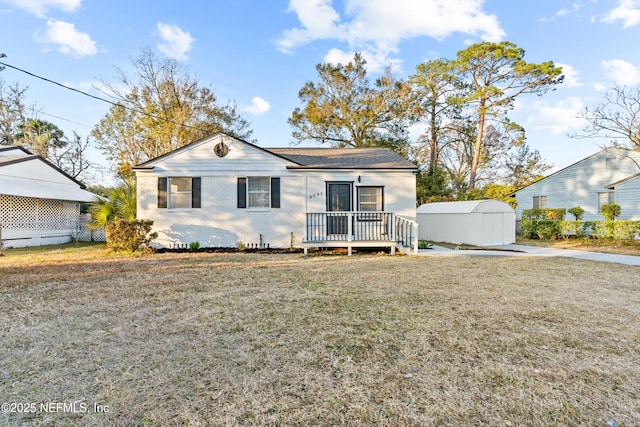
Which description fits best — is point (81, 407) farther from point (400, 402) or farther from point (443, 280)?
point (443, 280)

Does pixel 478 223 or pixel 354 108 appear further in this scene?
pixel 354 108

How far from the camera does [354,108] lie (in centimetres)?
2458

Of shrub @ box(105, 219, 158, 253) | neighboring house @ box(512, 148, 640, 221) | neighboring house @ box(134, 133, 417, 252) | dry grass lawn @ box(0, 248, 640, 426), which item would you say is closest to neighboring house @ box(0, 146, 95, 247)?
shrub @ box(105, 219, 158, 253)

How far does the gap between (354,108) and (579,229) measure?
16897 mm

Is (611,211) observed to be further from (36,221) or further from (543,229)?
(36,221)

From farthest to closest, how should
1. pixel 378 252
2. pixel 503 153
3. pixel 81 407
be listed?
pixel 503 153 < pixel 378 252 < pixel 81 407

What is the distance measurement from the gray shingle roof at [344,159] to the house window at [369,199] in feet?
2.89

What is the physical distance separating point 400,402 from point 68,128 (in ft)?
109

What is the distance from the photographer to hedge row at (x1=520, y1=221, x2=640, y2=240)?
1252 cm

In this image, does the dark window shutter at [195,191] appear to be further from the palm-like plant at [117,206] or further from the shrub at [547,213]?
the shrub at [547,213]

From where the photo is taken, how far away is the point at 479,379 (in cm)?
251

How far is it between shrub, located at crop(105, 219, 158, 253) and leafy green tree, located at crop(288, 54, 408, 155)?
1739 centimetres

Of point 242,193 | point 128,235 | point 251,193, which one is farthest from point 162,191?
point 251,193

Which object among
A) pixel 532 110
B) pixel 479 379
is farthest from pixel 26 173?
pixel 532 110
